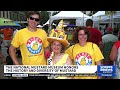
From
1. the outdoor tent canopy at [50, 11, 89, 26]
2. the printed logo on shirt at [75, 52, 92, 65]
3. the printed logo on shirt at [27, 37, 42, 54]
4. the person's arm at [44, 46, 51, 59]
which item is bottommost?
the printed logo on shirt at [75, 52, 92, 65]

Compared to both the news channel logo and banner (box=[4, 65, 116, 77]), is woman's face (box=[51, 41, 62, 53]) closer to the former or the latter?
banner (box=[4, 65, 116, 77])

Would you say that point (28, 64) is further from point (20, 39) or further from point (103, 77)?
point (103, 77)

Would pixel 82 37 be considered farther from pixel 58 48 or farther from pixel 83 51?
pixel 58 48

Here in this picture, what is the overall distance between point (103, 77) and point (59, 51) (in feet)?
1.39

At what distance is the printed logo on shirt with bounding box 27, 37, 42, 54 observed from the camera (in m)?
3.52

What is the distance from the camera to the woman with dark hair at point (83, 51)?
136 inches

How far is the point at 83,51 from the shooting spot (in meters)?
3.47

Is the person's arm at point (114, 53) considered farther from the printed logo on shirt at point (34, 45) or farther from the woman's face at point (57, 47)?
the printed logo on shirt at point (34, 45)

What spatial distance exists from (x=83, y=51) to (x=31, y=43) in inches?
17.3

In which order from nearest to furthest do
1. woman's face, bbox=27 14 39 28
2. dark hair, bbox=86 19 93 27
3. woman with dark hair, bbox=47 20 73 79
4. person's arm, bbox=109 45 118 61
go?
woman with dark hair, bbox=47 20 73 79, woman's face, bbox=27 14 39 28, person's arm, bbox=109 45 118 61, dark hair, bbox=86 19 93 27

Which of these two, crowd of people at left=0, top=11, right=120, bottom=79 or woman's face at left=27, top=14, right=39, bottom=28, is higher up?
woman's face at left=27, top=14, right=39, bottom=28

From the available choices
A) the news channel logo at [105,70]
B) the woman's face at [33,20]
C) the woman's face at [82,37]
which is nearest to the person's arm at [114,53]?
the news channel logo at [105,70]

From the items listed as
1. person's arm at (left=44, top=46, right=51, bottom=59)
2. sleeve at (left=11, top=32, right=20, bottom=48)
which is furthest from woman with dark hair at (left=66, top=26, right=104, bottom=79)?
sleeve at (left=11, top=32, right=20, bottom=48)
